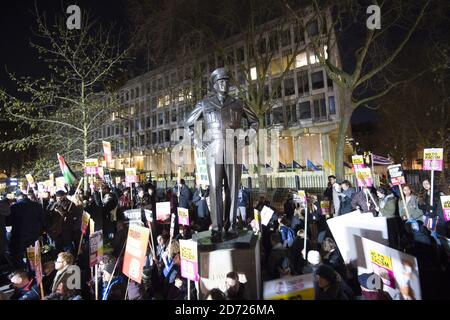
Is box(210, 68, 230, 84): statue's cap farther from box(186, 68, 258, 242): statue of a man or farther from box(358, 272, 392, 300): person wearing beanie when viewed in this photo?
box(358, 272, 392, 300): person wearing beanie

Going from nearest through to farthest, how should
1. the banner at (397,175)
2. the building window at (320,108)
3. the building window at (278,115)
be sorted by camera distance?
the banner at (397,175), the building window at (320,108), the building window at (278,115)

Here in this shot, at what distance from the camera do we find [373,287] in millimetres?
4168

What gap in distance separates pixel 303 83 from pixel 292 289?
132 feet

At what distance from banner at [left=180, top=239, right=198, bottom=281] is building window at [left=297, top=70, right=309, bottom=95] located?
129 feet

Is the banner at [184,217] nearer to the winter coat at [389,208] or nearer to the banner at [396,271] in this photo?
the banner at [396,271]

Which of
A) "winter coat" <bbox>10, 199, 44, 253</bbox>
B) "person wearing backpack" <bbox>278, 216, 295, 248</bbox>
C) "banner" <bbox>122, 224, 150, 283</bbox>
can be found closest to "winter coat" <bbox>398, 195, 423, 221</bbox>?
"person wearing backpack" <bbox>278, 216, 295, 248</bbox>

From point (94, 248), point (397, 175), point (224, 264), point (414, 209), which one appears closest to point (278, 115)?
point (397, 175)

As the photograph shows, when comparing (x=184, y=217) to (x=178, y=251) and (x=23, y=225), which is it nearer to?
(x=178, y=251)

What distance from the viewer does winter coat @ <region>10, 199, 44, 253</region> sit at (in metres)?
6.94

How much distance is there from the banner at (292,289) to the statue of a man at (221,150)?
146 cm

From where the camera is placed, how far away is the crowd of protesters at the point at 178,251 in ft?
14.5

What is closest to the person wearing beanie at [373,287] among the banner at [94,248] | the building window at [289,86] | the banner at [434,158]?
the banner at [94,248]
